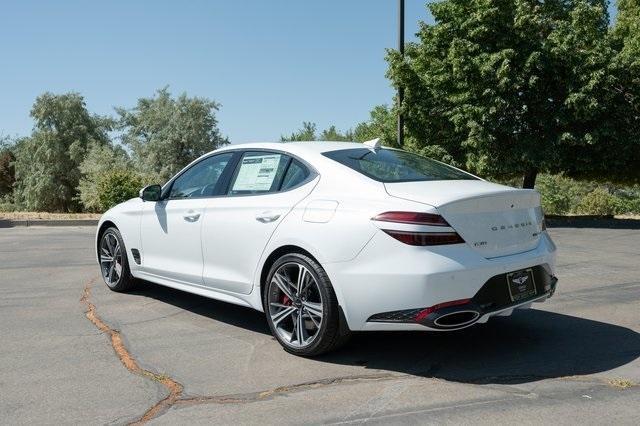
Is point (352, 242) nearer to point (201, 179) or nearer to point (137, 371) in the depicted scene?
point (137, 371)

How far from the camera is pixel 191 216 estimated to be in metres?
Answer: 5.41

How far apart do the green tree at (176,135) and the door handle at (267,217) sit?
42.9 metres

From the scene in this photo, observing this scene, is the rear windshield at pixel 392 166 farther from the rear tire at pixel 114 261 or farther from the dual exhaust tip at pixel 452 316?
the rear tire at pixel 114 261

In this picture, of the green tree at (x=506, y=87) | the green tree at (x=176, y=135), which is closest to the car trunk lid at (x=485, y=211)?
the green tree at (x=506, y=87)

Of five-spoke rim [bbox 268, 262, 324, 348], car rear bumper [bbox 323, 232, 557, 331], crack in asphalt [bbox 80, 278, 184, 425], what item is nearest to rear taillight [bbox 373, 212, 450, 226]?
car rear bumper [bbox 323, 232, 557, 331]

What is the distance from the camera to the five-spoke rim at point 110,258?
6.62 metres

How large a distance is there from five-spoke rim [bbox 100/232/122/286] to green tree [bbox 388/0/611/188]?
1257 cm

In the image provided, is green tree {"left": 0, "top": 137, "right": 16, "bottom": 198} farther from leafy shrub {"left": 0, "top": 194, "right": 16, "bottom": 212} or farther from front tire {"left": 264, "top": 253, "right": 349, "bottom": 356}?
front tire {"left": 264, "top": 253, "right": 349, "bottom": 356}

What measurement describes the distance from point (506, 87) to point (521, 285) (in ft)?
45.6

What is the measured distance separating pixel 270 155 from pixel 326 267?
52.5 inches

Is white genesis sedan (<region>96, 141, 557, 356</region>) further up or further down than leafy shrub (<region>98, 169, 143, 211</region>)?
further up

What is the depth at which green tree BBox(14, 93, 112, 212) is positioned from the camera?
48.2 m

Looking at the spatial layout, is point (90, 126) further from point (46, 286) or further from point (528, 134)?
point (46, 286)

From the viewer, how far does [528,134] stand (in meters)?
17.9
